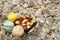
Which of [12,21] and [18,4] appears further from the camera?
[18,4]

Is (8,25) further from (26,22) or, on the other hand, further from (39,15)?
(39,15)

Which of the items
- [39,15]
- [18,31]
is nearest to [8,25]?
[18,31]

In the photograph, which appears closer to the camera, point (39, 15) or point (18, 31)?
point (18, 31)

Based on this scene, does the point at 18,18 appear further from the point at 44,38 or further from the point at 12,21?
the point at 44,38

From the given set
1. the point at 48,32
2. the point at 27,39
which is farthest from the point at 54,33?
the point at 27,39
